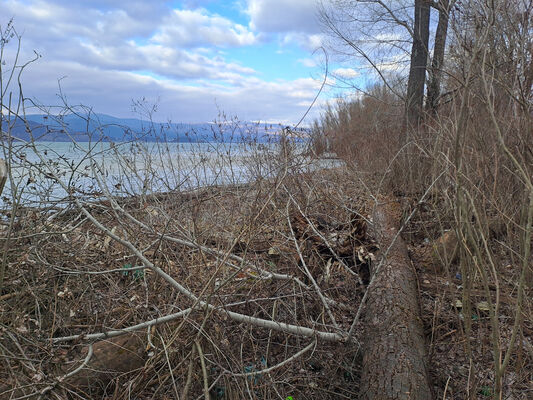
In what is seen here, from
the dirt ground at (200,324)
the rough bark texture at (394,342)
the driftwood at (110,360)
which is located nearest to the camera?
the rough bark texture at (394,342)

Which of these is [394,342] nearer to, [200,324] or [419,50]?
[200,324]

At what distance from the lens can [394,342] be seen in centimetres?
230

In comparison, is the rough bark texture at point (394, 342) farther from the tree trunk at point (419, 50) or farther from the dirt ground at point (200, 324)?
the tree trunk at point (419, 50)

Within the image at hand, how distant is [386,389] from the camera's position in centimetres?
198

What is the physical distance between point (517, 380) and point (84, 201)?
3.41 m

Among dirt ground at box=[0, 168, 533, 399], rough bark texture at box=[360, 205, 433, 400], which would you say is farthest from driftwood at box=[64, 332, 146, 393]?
rough bark texture at box=[360, 205, 433, 400]

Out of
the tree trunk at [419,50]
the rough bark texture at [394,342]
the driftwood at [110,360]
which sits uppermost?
the tree trunk at [419,50]

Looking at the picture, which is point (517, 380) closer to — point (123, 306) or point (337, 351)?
point (337, 351)

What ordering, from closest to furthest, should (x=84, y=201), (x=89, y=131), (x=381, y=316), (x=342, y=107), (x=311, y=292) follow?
(x=381, y=316) → (x=311, y=292) → (x=84, y=201) → (x=89, y=131) → (x=342, y=107)

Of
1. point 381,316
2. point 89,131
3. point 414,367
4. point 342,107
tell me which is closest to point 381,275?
point 381,316

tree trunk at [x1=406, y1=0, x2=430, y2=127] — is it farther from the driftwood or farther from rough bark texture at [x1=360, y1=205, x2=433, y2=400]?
the driftwood

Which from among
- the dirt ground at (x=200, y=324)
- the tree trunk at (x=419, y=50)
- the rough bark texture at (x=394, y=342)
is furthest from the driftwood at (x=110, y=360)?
the tree trunk at (x=419, y=50)

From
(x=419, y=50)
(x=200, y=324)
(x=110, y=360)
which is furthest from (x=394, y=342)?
(x=419, y=50)

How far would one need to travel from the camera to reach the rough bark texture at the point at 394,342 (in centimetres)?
200
